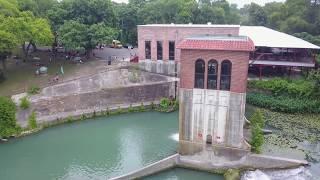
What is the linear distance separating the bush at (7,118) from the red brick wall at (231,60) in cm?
1722

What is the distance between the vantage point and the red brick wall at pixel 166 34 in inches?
1587

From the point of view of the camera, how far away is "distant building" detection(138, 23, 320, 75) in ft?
131

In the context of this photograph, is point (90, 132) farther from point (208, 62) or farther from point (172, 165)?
point (208, 62)

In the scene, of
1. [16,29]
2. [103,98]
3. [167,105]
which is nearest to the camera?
[16,29]

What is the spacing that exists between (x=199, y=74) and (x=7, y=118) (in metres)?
18.5

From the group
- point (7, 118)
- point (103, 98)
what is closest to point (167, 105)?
point (103, 98)

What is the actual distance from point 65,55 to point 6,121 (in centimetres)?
1953

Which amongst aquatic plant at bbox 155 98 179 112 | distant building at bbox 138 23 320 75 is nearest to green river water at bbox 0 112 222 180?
aquatic plant at bbox 155 98 179 112

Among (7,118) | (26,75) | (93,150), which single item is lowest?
(93,150)

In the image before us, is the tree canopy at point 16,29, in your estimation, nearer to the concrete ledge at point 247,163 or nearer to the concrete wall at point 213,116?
the concrete wall at point 213,116

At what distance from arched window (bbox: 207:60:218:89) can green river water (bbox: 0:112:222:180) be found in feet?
21.1

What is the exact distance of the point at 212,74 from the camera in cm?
2466

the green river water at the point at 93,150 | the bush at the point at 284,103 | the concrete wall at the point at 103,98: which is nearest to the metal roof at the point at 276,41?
the bush at the point at 284,103

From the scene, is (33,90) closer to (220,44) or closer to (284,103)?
(220,44)
